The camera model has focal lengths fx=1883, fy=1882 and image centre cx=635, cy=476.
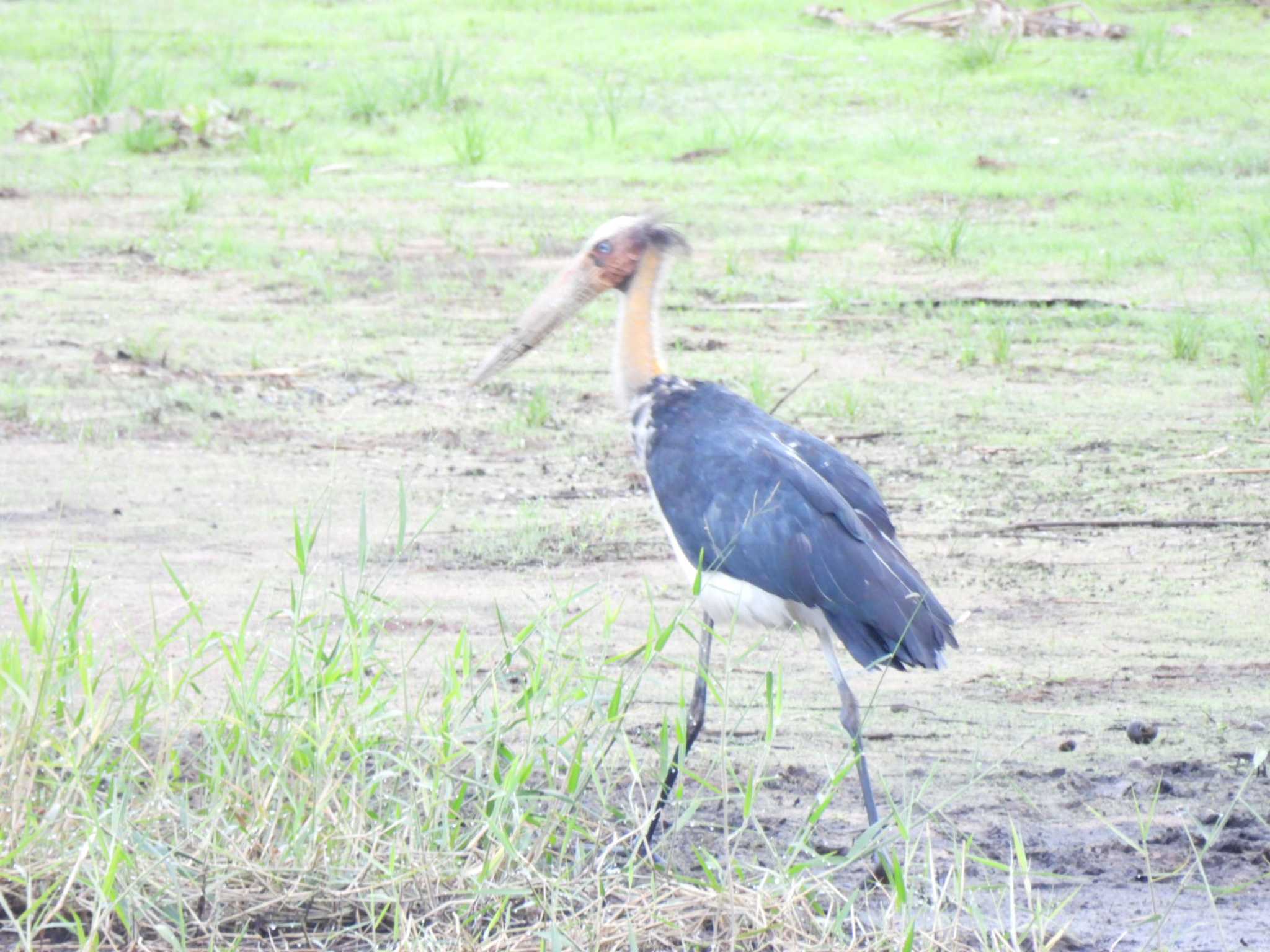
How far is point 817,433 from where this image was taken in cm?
674

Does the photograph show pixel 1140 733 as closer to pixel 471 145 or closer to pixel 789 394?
pixel 789 394

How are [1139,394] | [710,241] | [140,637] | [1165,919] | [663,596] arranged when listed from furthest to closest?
[710,241] → [1139,394] → [663,596] → [140,637] → [1165,919]

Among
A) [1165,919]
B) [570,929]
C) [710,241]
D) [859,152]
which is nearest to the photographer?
[570,929]

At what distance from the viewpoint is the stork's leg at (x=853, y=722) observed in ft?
12.2

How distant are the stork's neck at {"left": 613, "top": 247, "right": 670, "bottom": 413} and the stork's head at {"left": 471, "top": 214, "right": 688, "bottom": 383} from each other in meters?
0.02

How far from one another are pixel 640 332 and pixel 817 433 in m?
2.06

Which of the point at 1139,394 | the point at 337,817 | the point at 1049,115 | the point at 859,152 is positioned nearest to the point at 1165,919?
the point at 337,817

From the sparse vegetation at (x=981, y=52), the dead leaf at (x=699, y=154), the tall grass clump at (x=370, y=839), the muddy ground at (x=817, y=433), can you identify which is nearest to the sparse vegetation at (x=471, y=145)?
the dead leaf at (x=699, y=154)

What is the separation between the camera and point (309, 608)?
4.79 metres

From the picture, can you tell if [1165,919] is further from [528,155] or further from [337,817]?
[528,155]

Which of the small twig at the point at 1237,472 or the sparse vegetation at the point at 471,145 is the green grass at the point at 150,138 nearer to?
the sparse vegetation at the point at 471,145

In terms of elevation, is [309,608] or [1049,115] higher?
[1049,115]

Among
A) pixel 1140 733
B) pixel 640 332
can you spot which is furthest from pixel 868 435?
pixel 1140 733

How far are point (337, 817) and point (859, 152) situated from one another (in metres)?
7.81
